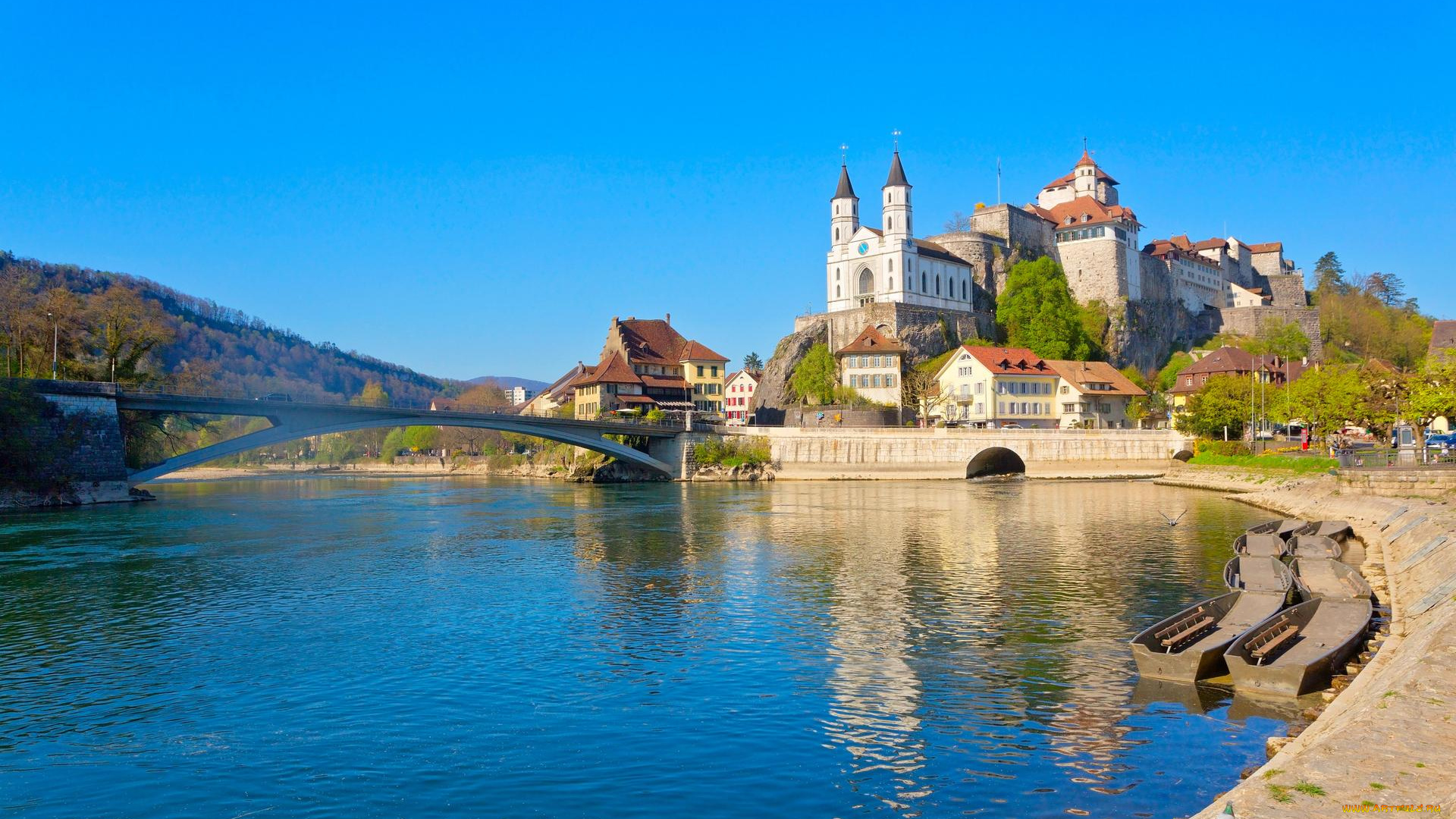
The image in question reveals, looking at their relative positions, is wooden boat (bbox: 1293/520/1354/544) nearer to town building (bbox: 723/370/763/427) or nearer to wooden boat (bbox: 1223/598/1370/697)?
wooden boat (bbox: 1223/598/1370/697)

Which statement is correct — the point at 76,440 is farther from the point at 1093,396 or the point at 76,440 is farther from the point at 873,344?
the point at 1093,396

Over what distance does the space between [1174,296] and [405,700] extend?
131 meters

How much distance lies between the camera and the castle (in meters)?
108

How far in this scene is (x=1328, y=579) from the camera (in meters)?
24.9

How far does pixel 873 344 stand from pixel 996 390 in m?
12.2

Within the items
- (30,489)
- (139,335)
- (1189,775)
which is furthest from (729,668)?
(139,335)

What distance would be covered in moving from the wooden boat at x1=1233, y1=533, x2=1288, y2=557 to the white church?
74325mm

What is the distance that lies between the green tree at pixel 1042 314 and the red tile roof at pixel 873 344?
56.3 feet

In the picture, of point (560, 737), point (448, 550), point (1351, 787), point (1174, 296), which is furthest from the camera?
point (1174, 296)

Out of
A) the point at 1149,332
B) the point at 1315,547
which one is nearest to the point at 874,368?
the point at 1149,332

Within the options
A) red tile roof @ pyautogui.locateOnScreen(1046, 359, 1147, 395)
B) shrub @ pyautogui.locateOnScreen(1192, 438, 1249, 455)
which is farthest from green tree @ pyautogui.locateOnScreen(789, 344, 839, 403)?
shrub @ pyautogui.locateOnScreen(1192, 438, 1249, 455)

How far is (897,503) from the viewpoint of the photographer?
194 feet

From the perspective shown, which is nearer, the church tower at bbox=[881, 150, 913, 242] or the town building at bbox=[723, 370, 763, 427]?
the church tower at bbox=[881, 150, 913, 242]

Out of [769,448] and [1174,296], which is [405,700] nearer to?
[769,448]
